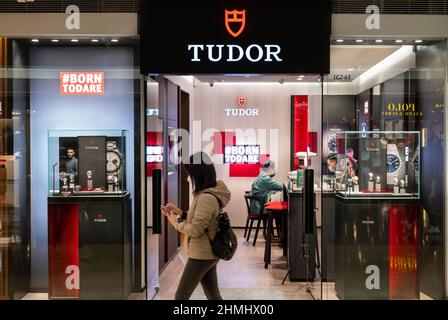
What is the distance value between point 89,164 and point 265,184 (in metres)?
2.41

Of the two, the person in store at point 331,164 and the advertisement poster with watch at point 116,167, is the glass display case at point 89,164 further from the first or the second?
the person in store at point 331,164

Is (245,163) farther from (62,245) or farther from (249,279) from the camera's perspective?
(62,245)

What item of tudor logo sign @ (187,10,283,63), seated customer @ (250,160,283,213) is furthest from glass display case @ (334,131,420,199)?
seated customer @ (250,160,283,213)

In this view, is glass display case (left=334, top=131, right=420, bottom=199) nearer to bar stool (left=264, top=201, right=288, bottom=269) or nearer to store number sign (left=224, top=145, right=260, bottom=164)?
bar stool (left=264, top=201, right=288, bottom=269)

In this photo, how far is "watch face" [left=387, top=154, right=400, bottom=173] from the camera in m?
5.12

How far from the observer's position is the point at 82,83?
530cm

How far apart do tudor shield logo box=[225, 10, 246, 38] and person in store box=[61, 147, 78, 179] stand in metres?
1.93

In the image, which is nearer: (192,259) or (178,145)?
(192,259)

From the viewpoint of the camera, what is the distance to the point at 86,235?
5.21 metres

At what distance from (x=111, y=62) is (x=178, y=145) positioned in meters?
1.88

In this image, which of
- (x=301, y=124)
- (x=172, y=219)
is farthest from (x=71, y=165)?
(x=301, y=124)

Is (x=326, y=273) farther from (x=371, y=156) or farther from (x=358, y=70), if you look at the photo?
(x=358, y=70)

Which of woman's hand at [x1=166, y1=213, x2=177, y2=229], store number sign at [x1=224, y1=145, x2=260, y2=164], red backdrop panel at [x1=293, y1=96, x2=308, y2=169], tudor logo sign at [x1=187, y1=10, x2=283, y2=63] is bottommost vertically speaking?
woman's hand at [x1=166, y1=213, x2=177, y2=229]

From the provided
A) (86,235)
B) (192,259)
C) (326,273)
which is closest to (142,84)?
(86,235)
